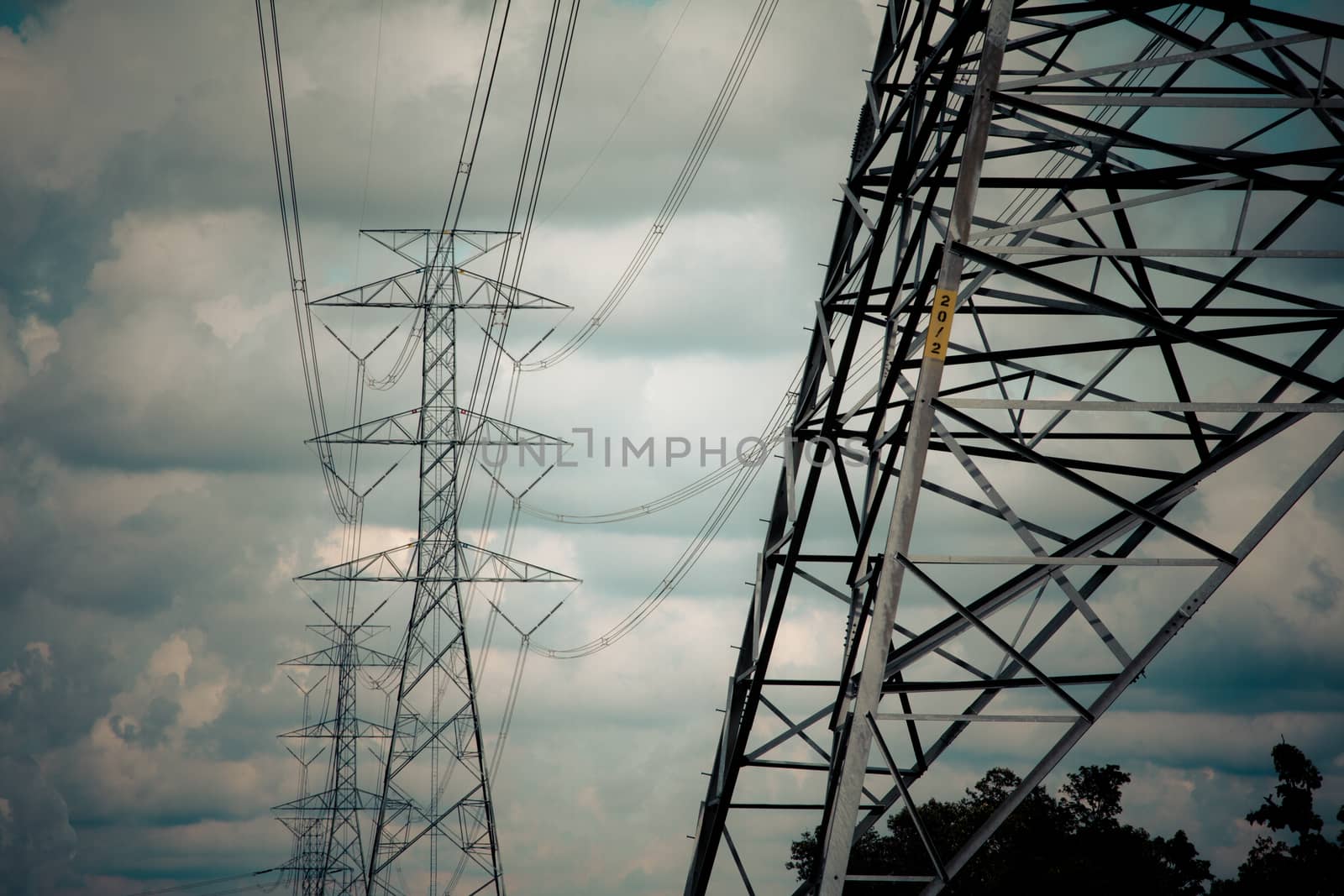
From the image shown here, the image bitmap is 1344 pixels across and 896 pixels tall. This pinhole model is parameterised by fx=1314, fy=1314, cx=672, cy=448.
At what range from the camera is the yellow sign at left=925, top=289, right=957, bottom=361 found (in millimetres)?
12945

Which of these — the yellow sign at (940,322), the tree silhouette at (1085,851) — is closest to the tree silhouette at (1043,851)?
the tree silhouette at (1085,851)

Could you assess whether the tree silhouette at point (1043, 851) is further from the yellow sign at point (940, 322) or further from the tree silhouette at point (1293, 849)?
the yellow sign at point (940, 322)

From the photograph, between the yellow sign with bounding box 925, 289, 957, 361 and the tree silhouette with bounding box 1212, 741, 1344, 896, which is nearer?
the yellow sign with bounding box 925, 289, 957, 361

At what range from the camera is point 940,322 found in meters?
13.0

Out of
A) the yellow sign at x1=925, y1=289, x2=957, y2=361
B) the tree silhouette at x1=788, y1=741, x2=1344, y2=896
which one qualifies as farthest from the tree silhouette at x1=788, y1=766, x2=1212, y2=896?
the yellow sign at x1=925, y1=289, x2=957, y2=361

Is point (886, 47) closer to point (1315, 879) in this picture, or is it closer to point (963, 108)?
point (963, 108)

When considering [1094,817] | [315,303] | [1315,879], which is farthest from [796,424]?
[1094,817]

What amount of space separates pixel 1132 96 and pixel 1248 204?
1.60 metres

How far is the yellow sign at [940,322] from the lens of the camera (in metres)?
12.9

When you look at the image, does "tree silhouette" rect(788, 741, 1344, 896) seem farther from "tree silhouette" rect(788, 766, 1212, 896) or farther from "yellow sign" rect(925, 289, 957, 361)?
"yellow sign" rect(925, 289, 957, 361)

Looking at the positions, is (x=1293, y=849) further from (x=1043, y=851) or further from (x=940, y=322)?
(x=940, y=322)

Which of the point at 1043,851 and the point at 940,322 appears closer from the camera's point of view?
the point at 940,322

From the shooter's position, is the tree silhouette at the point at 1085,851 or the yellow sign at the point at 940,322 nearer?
the yellow sign at the point at 940,322

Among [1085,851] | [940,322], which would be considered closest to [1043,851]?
[1085,851]
